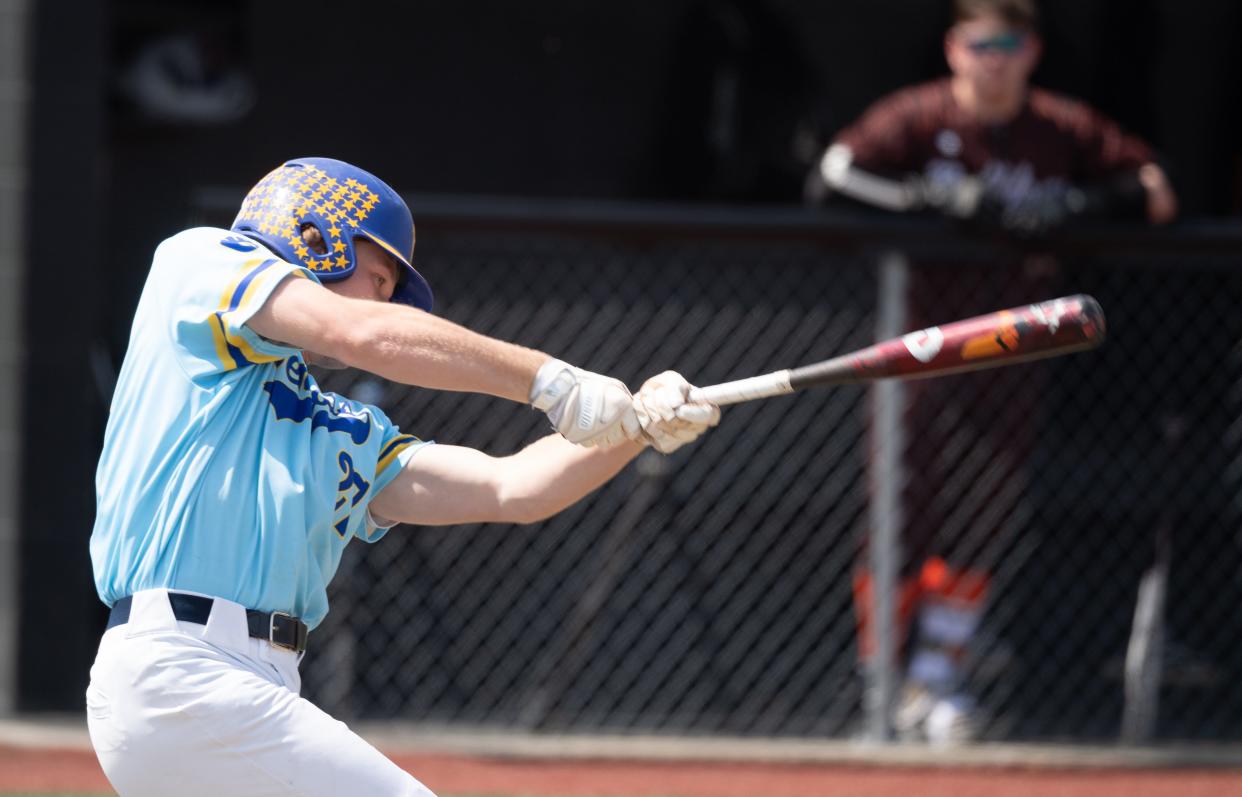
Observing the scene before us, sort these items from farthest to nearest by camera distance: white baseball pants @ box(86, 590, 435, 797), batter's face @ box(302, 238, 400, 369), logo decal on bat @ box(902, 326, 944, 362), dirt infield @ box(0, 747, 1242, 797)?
dirt infield @ box(0, 747, 1242, 797)
logo decal on bat @ box(902, 326, 944, 362)
batter's face @ box(302, 238, 400, 369)
white baseball pants @ box(86, 590, 435, 797)

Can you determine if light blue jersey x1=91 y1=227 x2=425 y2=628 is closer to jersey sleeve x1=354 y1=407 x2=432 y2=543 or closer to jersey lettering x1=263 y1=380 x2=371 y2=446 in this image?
jersey lettering x1=263 y1=380 x2=371 y2=446

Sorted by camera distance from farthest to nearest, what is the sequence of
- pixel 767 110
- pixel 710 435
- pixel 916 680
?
pixel 767 110
pixel 710 435
pixel 916 680

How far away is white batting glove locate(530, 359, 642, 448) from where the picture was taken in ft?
8.86

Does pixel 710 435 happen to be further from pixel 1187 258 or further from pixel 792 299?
Answer: pixel 1187 258

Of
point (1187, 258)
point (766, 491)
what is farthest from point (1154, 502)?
point (766, 491)

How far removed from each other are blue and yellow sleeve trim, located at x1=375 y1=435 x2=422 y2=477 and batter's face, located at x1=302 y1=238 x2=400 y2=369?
0.18m

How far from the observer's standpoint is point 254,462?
264cm

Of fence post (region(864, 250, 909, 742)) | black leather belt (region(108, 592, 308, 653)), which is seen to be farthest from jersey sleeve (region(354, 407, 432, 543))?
fence post (region(864, 250, 909, 742))

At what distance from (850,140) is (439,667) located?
7.26 feet

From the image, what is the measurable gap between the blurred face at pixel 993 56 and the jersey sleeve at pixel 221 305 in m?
3.43

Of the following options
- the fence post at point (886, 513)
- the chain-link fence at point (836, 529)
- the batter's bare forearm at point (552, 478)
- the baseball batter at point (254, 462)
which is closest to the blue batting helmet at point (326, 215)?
the baseball batter at point (254, 462)

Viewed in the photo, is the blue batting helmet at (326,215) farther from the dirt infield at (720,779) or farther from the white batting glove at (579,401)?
the dirt infield at (720,779)

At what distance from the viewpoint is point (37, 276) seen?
5699mm

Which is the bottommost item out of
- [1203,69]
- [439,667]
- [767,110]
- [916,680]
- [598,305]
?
[439,667]
